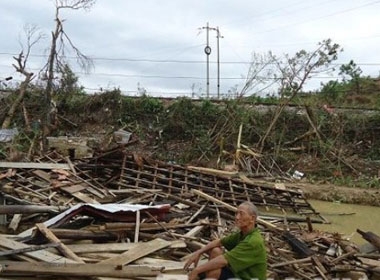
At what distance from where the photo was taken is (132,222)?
24.5 feet

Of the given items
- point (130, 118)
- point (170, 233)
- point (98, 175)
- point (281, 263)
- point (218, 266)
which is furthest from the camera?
point (130, 118)

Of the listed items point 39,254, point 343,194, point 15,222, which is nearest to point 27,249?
point 39,254

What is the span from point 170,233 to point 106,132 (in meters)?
12.8

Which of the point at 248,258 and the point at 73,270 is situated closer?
the point at 248,258

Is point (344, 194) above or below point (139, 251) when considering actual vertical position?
below

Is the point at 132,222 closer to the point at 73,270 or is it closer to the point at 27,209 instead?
the point at 27,209

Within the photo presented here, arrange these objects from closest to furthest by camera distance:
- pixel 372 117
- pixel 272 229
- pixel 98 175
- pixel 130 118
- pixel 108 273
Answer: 1. pixel 108 273
2. pixel 272 229
3. pixel 98 175
4. pixel 372 117
5. pixel 130 118

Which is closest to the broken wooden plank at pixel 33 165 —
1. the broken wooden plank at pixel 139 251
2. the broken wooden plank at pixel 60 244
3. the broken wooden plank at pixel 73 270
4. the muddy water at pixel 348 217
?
the broken wooden plank at pixel 60 244

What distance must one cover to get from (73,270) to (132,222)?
2.12m

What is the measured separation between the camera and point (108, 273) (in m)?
5.41

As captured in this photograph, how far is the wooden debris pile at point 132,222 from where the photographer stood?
5.89 meters

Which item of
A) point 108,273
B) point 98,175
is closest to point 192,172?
point 98,175

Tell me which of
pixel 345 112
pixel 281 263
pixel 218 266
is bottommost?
pixel 281 263

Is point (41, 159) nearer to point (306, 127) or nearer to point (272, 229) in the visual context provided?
point (272, 229)
